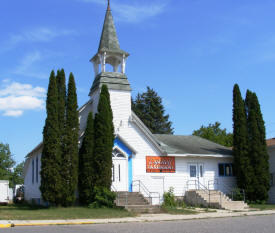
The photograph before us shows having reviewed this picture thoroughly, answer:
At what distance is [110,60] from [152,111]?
30782 millimetres

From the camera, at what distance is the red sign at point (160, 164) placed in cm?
2505

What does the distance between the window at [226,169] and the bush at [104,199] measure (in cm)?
1001

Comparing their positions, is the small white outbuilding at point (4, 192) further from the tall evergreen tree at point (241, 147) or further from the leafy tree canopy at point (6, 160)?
the leafy tree canopy at point (6, 160)

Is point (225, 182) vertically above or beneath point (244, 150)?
beneath

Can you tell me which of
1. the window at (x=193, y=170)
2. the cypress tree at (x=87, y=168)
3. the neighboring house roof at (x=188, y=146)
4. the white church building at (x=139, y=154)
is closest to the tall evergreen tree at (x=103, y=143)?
the cypress tree at (x=87, y=168)

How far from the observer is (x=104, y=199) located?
2075 centimetres

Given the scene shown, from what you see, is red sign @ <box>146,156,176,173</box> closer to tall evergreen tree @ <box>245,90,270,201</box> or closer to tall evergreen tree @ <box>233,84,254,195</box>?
tall evergreen tree @ <box>233,84,254,195</box>

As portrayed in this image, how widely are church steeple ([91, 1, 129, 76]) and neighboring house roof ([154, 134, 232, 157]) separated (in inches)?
255

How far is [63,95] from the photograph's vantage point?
21781 mm

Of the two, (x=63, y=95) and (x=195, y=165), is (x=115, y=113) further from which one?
(x=195, y=165)

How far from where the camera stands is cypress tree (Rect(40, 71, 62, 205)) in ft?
67.4

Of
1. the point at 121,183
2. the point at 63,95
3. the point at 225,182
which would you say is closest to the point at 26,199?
the point at 121,183

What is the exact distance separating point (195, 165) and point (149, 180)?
3933mm

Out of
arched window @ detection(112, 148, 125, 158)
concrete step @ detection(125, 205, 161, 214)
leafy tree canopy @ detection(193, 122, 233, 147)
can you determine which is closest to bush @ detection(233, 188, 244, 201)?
concrete step @ detection(125, 205, 161, 214)
